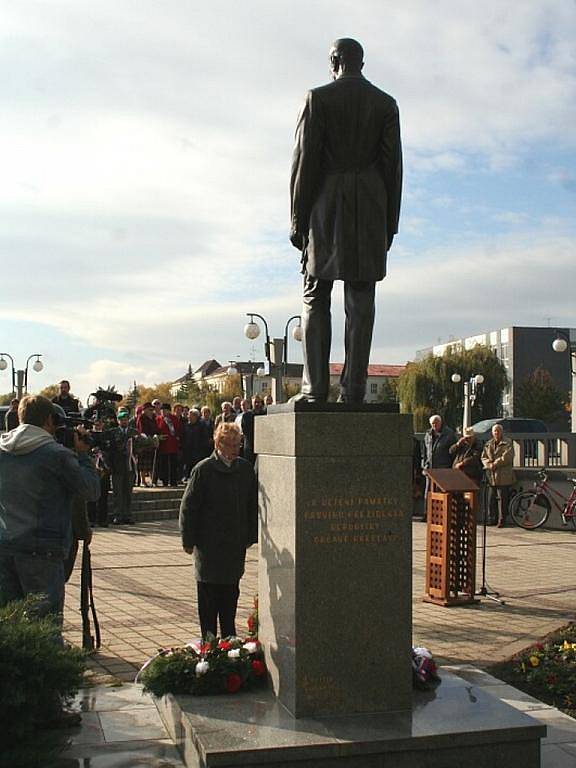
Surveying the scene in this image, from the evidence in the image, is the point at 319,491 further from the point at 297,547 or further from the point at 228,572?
the point at 228,572

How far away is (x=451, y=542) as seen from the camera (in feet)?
34.9

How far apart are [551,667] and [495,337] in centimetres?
9733

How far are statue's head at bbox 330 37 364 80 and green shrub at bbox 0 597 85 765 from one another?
381cm

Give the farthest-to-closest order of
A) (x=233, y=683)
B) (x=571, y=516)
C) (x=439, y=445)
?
1. (x=571, y=516)
2. (x=439, y=445)
3. (x=233, y=683)

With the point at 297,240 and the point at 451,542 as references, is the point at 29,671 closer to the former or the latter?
the point at 297,240

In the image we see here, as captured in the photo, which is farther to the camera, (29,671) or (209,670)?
(209,670)

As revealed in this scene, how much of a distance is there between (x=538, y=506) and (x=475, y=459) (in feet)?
7.16

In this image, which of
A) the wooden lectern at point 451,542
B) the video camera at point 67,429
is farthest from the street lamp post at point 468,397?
the video camera at point 67,429

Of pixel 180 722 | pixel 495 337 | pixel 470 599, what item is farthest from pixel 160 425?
pixel 495 337

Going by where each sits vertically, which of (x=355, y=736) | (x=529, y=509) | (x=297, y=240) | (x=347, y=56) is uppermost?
(x=347, y=56)

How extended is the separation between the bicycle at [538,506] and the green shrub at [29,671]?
14.2m

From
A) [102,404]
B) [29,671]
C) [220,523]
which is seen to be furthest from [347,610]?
[102,404]

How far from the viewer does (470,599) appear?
412 inches

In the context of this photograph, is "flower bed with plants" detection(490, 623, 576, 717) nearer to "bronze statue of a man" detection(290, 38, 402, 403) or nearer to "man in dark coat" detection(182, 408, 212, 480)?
"bronze statue of a man" detection(290, 38, 402, 403)
